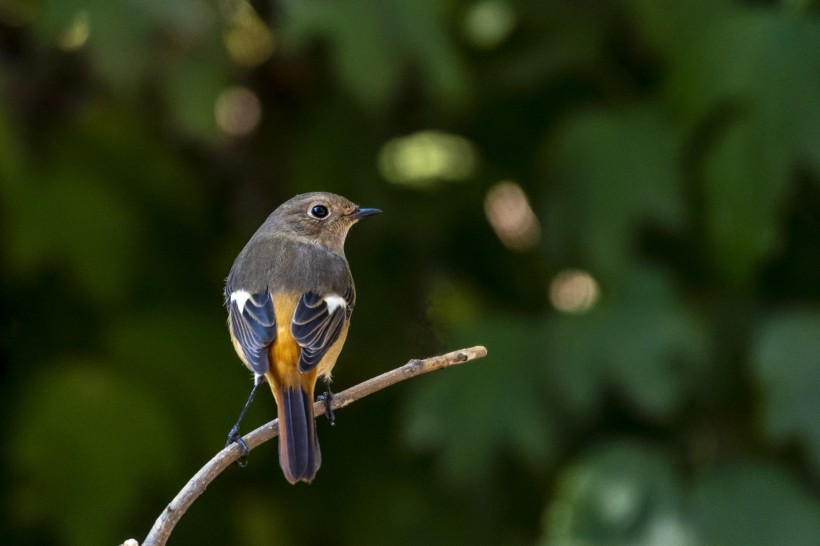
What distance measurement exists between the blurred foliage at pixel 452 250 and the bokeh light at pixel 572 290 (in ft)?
0.06

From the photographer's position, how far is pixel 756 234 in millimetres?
4562

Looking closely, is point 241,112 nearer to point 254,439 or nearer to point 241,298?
point 241,298

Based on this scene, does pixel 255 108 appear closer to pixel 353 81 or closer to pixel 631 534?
pixel 353 81

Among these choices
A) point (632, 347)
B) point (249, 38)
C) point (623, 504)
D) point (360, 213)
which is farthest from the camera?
point (249, 38)

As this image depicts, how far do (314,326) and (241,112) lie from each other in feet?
8.59

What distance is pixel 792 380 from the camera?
174 inches

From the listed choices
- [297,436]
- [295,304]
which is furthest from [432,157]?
[297,436]

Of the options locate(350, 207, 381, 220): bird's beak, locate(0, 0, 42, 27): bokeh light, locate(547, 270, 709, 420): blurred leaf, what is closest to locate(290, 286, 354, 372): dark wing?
locate(350, 207, 381, 220): bird's beak

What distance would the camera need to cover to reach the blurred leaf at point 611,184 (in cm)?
484

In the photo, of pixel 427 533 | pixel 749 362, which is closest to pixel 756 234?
pixel 749 362

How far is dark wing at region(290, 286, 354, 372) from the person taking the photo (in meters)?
3.06

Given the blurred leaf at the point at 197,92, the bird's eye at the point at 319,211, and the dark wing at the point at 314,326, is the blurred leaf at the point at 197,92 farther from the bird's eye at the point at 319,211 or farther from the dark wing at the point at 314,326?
the dark wing at the point at 314,326

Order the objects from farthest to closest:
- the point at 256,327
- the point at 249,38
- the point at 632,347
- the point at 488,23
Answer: the point at 488,23 → the point at 249,38 → the point at 632,347 → the point at 256,327

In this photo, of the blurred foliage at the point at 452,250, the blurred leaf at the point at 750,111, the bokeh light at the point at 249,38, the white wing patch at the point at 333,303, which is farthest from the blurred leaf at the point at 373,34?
the white wing patch at the point at 333,303
